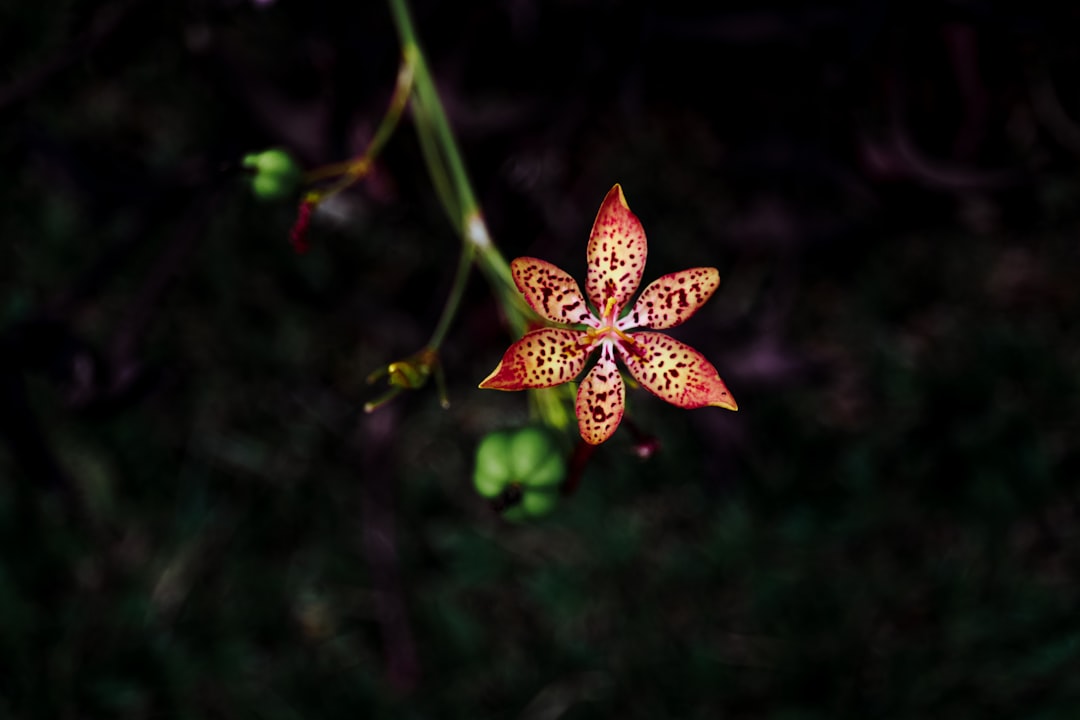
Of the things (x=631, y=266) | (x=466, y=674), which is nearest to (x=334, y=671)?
(x=466, y=674)

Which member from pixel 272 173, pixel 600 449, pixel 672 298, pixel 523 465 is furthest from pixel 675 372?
pixel 600 449

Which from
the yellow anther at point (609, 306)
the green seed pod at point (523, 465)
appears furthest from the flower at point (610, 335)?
the green seed pod at point (523, 465)

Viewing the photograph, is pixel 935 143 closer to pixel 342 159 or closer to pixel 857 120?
pixel 857 120

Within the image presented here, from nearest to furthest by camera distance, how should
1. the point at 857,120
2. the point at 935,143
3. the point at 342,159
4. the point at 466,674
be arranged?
1. the point at 342,159
2. the point at 857,120
3. the point at 935,143
4. the point at 466,674

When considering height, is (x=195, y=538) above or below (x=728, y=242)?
below

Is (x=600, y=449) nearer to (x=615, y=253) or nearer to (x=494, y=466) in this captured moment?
(x=494, y=466)

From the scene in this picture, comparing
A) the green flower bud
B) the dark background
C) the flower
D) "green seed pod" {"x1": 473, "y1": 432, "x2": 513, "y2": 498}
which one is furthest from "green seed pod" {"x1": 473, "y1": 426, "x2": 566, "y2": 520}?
the dark background

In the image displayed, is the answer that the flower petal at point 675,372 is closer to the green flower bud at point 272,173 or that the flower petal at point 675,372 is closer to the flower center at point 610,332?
the flower center at point 610,332

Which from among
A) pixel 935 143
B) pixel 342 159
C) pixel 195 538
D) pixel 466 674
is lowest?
pixel 466 674
